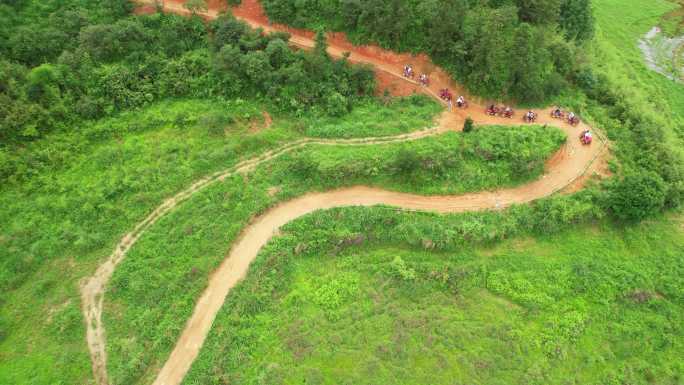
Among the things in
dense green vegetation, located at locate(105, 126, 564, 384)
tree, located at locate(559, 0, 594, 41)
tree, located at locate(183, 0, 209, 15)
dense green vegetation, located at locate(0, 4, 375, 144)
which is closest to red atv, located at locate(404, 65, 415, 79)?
dense green vegetation, located at locate(0, 4, 375, 144)

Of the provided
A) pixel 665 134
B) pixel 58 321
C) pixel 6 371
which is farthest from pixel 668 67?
pixel 6 371

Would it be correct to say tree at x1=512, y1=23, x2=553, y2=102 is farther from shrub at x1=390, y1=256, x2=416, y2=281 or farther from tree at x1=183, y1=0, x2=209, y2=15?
tree at x1=183, y1=0, x2=209, y2=15

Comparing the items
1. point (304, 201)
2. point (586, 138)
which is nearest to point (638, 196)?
point (586, 138)

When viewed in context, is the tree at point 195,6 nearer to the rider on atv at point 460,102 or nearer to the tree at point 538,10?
the rider on atv at point 460,102

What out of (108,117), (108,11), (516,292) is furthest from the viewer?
(108,11)

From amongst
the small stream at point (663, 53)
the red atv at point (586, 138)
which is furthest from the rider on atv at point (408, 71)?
the small stream at point (663, 53)

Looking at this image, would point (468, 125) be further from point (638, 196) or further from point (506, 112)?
point (638, 196)

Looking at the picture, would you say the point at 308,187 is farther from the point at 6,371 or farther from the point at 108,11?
the point at 108,11
